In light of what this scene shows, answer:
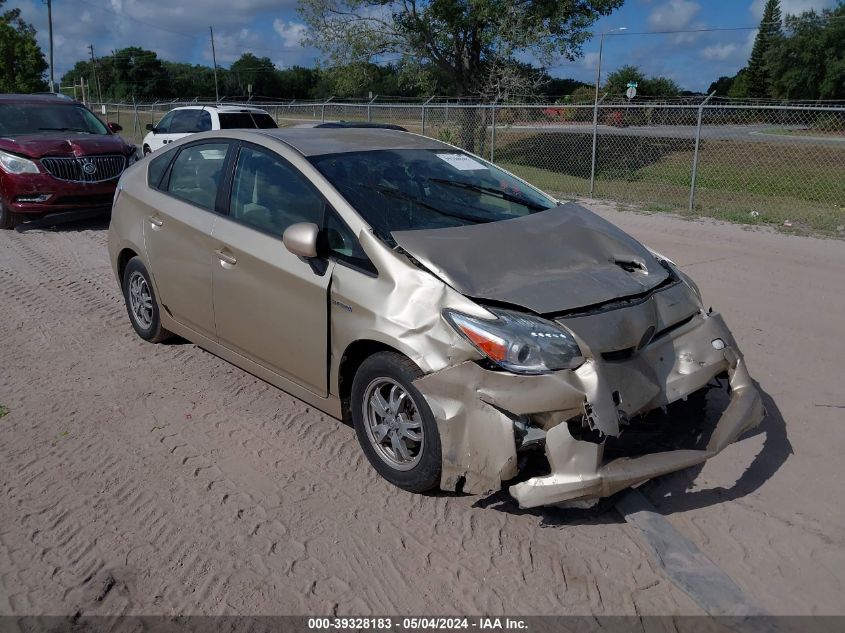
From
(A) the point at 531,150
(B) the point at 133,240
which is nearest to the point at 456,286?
(B) the point at 133,240

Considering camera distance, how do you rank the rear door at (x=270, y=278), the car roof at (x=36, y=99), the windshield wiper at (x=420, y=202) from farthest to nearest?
the car roof at (x=36, y=99) → the windshield wiper at (x=420, y=202) → the rear door at (x=270, y=278)

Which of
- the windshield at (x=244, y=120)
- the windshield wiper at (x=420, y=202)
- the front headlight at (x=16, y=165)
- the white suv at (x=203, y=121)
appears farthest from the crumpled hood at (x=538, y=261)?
the windshield at (x=244, y=120)

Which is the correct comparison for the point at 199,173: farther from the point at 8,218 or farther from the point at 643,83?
the point at 643,83

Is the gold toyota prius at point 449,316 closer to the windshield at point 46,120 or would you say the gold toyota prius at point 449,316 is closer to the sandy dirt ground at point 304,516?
the sandy dirt ground at point 304,516

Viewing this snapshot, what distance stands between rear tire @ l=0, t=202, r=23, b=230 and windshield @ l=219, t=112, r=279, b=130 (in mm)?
5594

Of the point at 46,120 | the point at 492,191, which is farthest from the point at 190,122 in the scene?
the point at 492,191

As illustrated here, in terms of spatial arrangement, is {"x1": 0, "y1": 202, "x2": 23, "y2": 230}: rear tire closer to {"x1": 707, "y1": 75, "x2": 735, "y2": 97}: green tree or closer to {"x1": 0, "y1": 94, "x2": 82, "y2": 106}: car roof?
{"x1": 0, "y1": 94, "x2": 82, "y2": 106}: car roof

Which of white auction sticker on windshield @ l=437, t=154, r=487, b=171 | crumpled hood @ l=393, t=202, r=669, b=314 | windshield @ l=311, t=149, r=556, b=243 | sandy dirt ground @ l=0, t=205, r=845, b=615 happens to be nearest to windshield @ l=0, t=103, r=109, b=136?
sandy dirt ground @ l=0, t=205, r=845, b=615

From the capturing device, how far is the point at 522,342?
315cm

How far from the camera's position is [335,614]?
2.82m

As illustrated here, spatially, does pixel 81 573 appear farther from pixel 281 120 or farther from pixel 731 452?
pixel 281 120

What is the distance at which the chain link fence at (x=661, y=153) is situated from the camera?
47.8 feet

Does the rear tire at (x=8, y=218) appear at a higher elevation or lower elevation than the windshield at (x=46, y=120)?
lower

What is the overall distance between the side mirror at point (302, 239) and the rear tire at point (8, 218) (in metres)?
8.45
